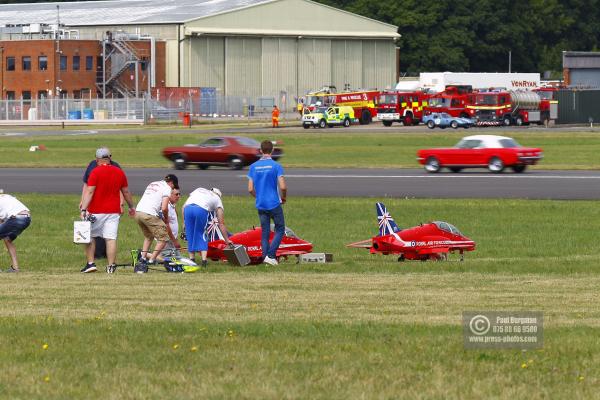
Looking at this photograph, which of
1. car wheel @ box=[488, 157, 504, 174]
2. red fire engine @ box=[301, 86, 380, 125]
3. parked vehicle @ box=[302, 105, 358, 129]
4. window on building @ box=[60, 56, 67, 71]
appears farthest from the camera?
window on building @ box=[60, 56, 67, 71]

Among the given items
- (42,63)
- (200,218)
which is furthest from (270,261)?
(42,63)

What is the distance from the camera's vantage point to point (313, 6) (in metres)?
122

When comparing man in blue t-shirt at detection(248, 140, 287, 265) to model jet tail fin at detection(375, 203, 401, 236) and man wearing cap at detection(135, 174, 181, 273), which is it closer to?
man wearing cap at detection(135, 174, 181, 273)

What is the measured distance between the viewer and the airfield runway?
38750 millimetres

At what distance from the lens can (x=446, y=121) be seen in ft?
296

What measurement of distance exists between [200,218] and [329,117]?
75.5 meters

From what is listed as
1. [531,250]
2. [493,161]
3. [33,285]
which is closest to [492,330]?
[33,285]

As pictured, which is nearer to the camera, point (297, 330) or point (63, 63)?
point (297, 330)

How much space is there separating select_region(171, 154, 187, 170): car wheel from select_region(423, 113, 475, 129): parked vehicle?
135 feet

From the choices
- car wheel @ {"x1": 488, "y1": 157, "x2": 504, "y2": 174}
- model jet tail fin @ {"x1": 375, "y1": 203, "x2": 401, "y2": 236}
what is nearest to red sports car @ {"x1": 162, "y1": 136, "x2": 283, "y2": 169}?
Answer: car wheel @ {"x1": 488, "y1": 157, "x2": 504, "y2": 174}

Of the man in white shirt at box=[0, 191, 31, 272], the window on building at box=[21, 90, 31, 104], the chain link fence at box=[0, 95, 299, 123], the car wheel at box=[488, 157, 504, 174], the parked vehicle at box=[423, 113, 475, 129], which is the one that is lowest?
the car wheel at box=[488, 157, 504, 174]

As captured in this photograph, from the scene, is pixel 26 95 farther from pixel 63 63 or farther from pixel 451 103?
pixel 451 103

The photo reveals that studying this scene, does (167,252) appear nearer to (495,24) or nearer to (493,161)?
(493,161)

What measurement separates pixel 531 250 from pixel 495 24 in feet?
401
